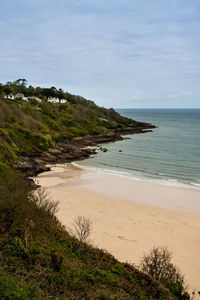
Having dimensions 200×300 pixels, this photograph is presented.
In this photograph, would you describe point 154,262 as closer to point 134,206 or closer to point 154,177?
point 134,206

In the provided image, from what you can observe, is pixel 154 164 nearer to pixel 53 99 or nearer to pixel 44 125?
pixel 44 125

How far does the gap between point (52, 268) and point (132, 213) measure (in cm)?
1248

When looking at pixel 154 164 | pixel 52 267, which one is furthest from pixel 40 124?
pixel 52 267

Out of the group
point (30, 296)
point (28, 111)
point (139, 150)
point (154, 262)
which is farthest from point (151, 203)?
point (28, 111)

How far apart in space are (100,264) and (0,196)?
6.35 meters

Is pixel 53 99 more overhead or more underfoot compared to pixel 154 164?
more overhead

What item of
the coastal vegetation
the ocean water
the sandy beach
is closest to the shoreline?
the ocean water

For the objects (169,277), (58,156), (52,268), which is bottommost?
(169,277)

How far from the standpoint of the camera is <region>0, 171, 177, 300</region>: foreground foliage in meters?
7.94

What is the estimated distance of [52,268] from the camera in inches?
359

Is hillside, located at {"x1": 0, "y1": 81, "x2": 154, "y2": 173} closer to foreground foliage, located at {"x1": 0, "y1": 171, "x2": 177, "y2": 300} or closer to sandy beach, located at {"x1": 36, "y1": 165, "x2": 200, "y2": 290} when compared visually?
sandy beach, located at {"x1": 36, "y1": 165, "x2": 200, "y2": 290}

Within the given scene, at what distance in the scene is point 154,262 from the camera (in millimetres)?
10328

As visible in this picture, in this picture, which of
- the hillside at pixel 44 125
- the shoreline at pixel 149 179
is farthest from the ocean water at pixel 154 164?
the hillside at pixel 44 125

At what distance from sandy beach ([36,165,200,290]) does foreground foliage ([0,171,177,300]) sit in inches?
99.7
